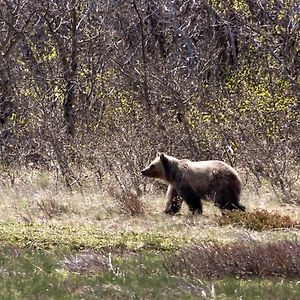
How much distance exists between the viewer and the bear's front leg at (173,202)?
44.8ft

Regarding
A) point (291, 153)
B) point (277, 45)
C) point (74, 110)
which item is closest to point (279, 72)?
point (277, 45)

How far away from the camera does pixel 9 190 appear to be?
633 inches

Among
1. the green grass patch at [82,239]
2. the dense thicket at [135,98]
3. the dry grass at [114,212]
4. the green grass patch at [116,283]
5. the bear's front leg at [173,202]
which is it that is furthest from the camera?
the dense thicket at [135,98]

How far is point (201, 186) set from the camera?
45.5ft

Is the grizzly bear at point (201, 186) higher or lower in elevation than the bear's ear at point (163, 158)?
lower

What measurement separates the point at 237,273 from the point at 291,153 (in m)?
9.13

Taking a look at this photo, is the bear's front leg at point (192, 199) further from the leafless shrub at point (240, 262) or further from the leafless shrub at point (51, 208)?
the leafless shrub at point (240, 262)

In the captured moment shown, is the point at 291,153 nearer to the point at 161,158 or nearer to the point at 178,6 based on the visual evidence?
the point at 161,158

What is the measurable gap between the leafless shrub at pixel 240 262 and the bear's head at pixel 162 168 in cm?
566

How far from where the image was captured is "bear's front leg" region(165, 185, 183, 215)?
538 inches

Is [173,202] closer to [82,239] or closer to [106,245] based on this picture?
[82,239]

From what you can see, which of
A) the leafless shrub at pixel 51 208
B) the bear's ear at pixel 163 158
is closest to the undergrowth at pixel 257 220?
the bear's ear at pixel 163 158

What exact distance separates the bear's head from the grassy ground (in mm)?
540

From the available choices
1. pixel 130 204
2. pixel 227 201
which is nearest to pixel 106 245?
→ pixel 130 204
